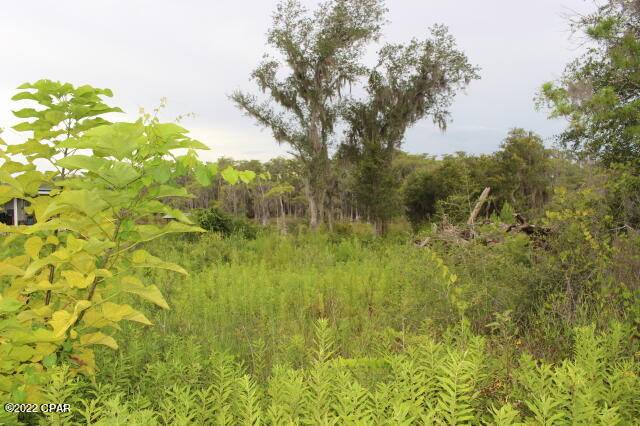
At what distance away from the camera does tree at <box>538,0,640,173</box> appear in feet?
39.5

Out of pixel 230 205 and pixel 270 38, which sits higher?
pixel 270 38

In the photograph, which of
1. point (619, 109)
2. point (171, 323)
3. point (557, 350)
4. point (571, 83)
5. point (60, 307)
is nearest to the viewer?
point (60, 307)

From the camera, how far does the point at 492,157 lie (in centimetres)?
3462

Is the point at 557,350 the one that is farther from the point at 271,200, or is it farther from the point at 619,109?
the point at 271,200

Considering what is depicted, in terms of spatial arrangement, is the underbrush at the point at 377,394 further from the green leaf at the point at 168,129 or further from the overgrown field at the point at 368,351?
the green leaf at the point at 168,129

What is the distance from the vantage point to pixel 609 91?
1277 cm

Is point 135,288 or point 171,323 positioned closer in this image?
point 135,288

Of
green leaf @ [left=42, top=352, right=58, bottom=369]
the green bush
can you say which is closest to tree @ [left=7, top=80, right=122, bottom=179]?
green leaf @ [left=42, top=352, right=58, bottom=369]

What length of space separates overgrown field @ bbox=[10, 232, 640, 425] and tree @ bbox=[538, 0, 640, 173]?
822 cm

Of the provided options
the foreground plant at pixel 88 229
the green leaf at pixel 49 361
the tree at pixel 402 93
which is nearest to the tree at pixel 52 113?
the foreground plant at pixel 88 229

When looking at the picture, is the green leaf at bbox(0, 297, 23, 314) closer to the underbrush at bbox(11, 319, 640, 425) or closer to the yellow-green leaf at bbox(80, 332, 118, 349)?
the underbrush at bbox(11, 319, 640, 425)

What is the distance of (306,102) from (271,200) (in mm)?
41885

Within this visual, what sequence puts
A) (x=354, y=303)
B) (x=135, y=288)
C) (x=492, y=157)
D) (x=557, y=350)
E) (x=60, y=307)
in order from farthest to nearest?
1. (x=492, y=157)
2. (x=354, y=303)
3. (x=557, y=350)
4. (x=60, y=307)
5. (x=135, y=288)

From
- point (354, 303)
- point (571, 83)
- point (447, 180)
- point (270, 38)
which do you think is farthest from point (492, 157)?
point (354, 303)
